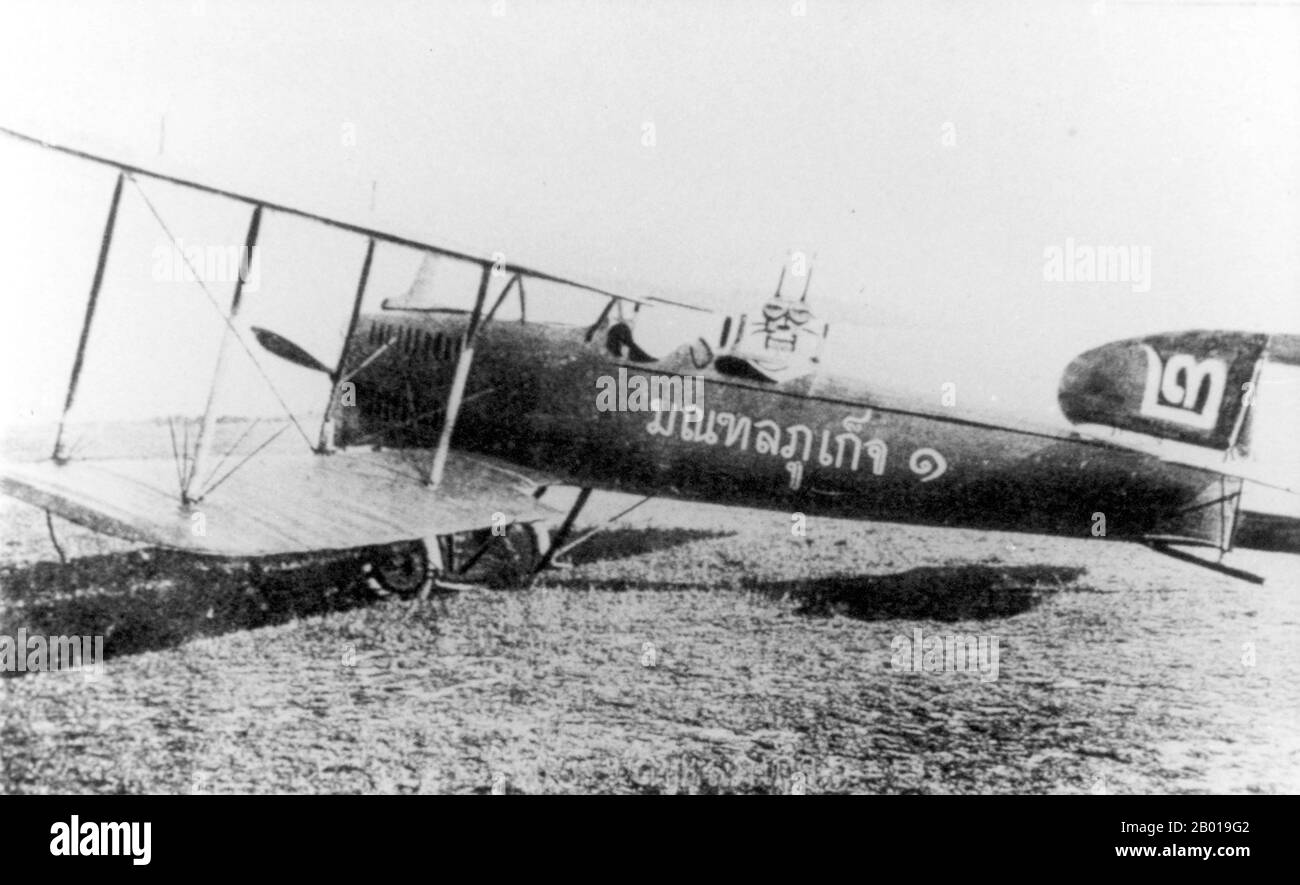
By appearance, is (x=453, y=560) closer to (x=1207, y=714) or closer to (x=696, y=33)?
(x=696, y=33)

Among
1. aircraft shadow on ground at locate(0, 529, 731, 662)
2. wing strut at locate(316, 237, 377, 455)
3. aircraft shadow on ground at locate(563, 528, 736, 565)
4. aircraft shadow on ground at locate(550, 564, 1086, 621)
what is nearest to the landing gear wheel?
aircraft shadow on ground at locate(0, 529, 731, 662)

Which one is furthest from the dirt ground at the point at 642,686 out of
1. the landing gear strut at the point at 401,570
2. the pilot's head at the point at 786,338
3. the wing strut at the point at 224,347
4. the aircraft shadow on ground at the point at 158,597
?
the pilot's head at the point at 786,338

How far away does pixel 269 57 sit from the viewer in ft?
13.4

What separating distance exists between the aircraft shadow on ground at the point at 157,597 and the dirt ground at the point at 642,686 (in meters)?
0.02

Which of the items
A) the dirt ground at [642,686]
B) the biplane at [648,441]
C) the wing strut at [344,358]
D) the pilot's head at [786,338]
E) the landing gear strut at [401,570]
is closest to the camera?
the dirt ground at [642,686]

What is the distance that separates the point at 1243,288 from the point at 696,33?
302 cm

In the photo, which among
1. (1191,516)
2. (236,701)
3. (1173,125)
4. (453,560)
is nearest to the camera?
(236,701)

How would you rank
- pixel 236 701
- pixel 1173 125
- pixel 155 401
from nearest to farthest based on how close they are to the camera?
pixel 236 701
pixel 1173 125
pixel 155 401

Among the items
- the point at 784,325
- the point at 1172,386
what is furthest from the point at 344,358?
the point at 1172,386

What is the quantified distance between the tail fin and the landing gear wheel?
3443 millimetres

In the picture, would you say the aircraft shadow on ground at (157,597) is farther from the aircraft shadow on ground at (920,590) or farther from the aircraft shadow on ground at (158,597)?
the aircraft shadow on ground at (920,590)

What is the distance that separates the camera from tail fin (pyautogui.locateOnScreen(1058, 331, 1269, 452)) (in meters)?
3.78

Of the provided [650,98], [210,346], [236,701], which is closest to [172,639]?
[236,701]

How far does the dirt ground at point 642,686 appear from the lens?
3.14 m
